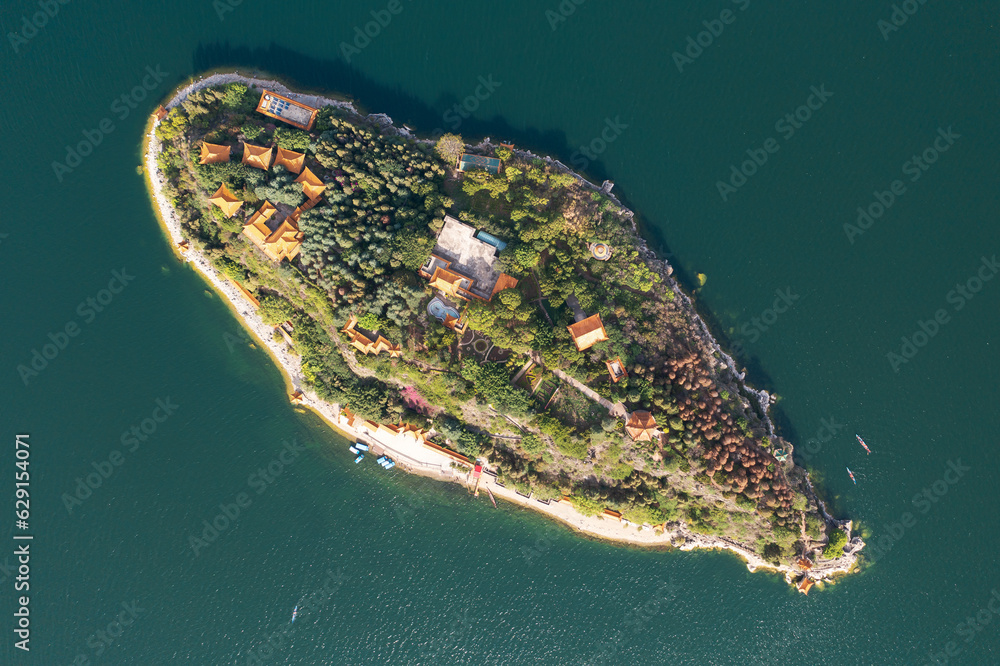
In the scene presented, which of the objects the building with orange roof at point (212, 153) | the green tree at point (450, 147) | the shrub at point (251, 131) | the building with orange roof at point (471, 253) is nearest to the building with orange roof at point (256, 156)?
the shrub at point (251, 131)

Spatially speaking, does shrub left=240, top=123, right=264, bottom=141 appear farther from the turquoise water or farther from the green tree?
the green tree

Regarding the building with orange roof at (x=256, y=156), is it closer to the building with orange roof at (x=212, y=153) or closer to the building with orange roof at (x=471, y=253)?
the building with orange roof at (x=212, y=153)

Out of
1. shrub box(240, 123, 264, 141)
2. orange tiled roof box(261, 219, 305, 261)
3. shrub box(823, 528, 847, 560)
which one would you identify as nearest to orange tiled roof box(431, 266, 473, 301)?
orange tiled roof box(261, 219, 305, 261)

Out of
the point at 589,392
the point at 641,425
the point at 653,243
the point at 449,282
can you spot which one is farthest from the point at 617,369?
the point at 449,282

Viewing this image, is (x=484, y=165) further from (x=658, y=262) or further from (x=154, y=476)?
(x=154, y=476)

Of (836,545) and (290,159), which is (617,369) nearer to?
(836,545)

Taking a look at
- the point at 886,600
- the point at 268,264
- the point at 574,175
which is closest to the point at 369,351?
the point at 268,264
